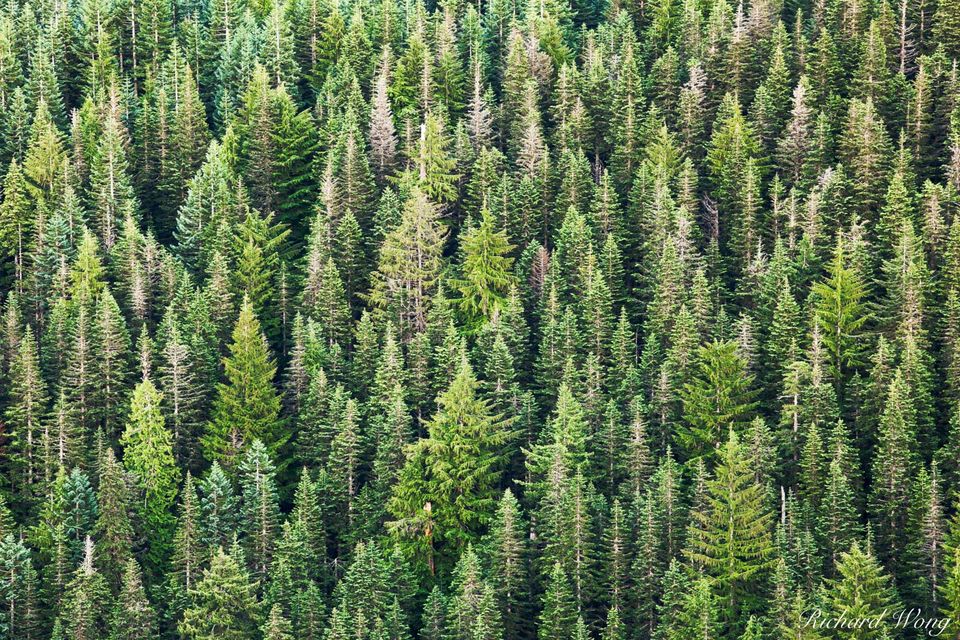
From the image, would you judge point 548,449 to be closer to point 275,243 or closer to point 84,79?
point 275,243

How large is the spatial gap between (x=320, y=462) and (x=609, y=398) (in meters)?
16.2

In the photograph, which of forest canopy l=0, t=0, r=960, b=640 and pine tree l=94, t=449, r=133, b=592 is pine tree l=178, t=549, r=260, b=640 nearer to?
forest canopy l=0, t=0, r=960, b=640

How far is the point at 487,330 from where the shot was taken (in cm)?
11375

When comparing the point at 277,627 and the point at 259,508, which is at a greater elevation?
the point at 259,508

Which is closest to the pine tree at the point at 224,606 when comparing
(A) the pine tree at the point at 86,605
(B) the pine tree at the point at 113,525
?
(A) the pine tree at the point at 86,605

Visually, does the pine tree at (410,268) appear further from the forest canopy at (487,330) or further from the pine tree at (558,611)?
the pine tree at (558,611)

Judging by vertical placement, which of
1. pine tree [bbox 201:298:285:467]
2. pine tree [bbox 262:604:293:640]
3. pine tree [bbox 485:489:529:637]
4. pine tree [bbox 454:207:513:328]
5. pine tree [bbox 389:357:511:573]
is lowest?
pine tree [bbox 262:604:293:640]

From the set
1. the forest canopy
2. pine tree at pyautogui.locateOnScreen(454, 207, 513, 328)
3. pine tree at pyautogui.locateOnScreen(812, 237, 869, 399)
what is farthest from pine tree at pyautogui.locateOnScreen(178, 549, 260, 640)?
pine tree at pyautogui.locateOnScreen(812, 237, 869, 399)

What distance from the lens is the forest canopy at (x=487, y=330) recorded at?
97562 millimetres

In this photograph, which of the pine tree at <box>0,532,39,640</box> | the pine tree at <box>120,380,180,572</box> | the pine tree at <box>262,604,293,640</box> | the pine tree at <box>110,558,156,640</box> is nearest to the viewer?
the pine tree at <box>262,604,293,640</box>

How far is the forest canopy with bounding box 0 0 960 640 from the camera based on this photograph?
97562 mm

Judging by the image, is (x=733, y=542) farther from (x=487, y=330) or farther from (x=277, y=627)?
(x=487, y=330)

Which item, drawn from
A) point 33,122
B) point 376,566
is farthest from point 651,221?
point 33,122

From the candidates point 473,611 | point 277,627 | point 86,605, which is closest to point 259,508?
point 277,627
